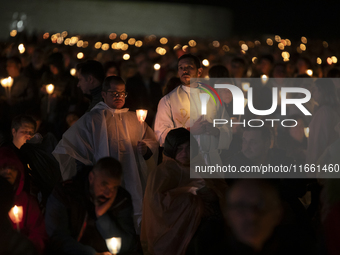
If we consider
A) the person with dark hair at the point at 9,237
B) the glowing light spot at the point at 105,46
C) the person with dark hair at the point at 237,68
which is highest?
the glowing light spot at the point at 105,46

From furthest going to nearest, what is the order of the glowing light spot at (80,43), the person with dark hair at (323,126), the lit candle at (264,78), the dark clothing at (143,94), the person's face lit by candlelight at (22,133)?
the glowing light spot at (80,43)
the lit candle at (264,78)
the dark clothing at (143,94)
the person with dark hair at (323,126)
the person's face lit by candlelight at (22,133)

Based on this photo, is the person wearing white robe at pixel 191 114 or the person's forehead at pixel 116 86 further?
A: the person wearing white robe at pixel 191 114

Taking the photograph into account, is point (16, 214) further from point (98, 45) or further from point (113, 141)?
point (98, 45)

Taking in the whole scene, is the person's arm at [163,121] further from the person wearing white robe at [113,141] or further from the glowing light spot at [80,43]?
the glowing light spot at [80,43]

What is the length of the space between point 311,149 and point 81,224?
3.12 metres

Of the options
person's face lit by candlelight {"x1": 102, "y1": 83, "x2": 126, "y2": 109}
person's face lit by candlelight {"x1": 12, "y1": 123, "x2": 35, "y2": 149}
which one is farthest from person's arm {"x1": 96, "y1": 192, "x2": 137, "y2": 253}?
person's face lit by candlelight {"x1": 12, "y1": 123, "x2": 35, "y2": 149}

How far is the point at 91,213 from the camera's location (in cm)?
327

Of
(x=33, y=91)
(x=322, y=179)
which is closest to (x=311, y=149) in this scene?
(x=322, y=179)

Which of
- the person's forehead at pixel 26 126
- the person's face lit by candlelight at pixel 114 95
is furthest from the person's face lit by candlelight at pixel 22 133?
the person's face lit by candlelight at pixel 114 95

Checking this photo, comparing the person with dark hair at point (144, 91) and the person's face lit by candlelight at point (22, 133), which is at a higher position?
the person with dark hair at point (144, 91)

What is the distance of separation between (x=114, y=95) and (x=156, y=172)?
0.97 m

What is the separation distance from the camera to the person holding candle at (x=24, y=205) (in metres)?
3.40

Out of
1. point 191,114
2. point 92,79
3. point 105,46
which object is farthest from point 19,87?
point 105,46

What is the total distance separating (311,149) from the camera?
521 cm
